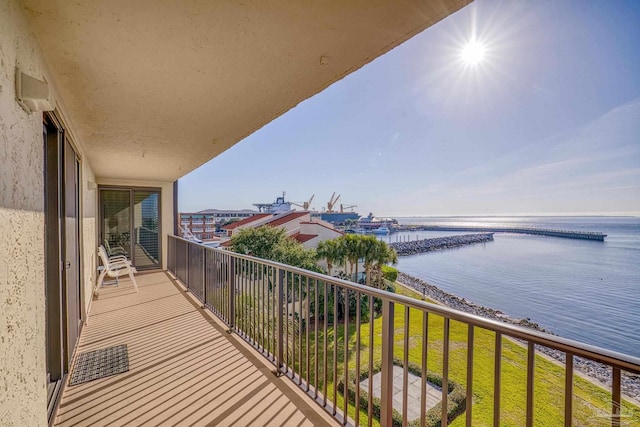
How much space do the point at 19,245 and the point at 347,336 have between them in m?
1.69

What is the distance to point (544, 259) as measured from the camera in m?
31.4

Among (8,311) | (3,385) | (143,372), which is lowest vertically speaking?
(143,372)

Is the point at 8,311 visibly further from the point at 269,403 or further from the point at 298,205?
the point at 298,205


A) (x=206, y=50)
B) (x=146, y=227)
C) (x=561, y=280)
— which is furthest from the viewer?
(x=561, y=280)

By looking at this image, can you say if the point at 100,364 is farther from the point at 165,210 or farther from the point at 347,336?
the point at 165,210

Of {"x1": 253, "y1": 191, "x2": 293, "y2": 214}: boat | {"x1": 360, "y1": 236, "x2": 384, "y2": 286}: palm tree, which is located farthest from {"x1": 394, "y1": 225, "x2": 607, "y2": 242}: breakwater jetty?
{"x1": 360, "y1": 236, "x2": 384, "y2": 286}: palm tree

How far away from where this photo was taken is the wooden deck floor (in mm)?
1831

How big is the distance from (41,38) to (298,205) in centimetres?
6503

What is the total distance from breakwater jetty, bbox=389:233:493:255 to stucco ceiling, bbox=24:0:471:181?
37.7 meters

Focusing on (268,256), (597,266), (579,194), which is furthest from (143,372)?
(579,194)

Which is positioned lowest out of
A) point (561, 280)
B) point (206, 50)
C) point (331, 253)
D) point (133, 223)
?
point (561, 280)

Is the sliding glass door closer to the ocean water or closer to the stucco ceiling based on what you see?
the stucco ceiling

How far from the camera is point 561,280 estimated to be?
24.6m

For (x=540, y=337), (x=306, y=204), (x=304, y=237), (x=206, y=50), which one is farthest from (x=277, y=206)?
(x=540, y=337)
